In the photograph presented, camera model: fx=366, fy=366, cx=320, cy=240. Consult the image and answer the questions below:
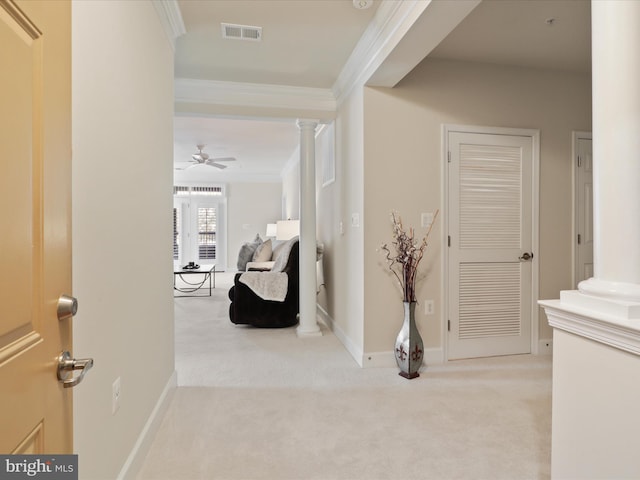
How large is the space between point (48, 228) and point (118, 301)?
2.94 feet

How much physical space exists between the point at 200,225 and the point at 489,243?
26.0 feet

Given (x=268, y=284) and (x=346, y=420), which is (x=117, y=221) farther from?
(x=268, y=284)

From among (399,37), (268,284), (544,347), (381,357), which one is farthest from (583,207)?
(268,284)

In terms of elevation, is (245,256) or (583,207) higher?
(583,207)

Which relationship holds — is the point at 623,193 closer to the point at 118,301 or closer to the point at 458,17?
the point at 458,17

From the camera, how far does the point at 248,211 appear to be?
9.88 m

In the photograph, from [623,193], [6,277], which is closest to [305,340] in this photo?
[623,193]

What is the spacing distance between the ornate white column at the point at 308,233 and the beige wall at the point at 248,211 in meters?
5.94

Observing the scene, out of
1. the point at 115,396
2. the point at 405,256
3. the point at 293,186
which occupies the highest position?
the point at 293,186

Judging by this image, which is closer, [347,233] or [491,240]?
[491,240]

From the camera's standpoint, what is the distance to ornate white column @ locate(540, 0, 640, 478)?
1.10 m

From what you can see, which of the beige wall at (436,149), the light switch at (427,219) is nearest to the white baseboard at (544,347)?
the beige wall at (436,149)

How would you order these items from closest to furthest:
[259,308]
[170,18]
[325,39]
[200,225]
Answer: [170,18] → [325,39] → [259,308] → [200,225]

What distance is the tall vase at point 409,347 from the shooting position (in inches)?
111
